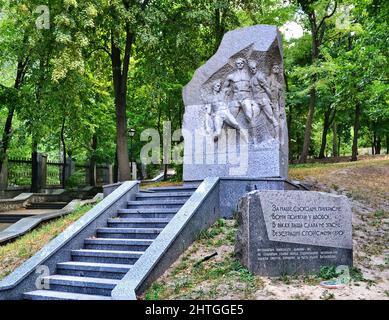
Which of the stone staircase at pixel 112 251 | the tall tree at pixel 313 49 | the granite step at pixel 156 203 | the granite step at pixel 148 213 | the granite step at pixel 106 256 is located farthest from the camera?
the tall tree at pixel 313 49

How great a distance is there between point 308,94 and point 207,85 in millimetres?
15030

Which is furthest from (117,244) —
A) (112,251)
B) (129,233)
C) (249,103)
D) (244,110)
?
(249,103)

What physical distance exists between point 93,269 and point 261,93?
21.4ft

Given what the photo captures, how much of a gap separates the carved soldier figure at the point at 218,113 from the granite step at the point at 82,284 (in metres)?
5.61

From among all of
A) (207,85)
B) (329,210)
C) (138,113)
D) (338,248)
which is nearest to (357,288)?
(338,248)

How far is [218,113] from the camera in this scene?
11.8 meters

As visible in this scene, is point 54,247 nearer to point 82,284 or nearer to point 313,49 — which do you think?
point 82,284

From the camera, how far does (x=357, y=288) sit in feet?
21.2

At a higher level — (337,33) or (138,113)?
(337,33)

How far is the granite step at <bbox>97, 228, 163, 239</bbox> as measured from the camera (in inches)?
353

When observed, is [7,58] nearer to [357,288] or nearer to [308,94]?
[308,94]

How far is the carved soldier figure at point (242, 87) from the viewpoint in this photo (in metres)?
11.5

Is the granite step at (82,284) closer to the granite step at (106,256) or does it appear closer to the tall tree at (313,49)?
the granite step at (106,256)

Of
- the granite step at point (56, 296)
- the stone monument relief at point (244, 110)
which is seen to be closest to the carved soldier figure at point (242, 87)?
the stone monument relief at point (244, 110)
